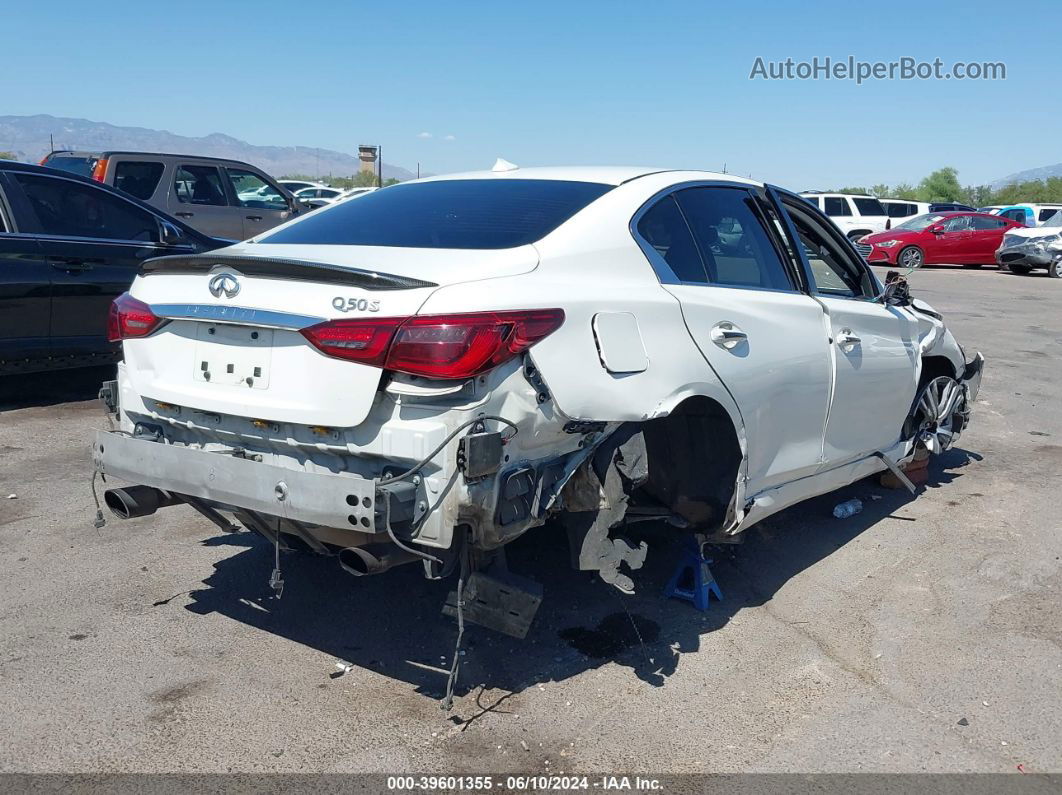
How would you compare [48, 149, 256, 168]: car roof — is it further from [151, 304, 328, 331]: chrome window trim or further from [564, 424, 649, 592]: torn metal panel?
[564, 424, 649, 592]: torn metal panel

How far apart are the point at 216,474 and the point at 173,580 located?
4.47ft

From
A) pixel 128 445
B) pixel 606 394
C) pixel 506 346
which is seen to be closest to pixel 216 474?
pixel 128 445

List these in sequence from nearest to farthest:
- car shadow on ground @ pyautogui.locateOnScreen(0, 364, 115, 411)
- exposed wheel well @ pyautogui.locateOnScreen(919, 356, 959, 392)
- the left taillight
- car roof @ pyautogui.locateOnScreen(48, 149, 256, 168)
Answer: the left taillight
exposed wheel well @ pyautogui.locateOnScreen(919, 356, 959, 392)
car shadow on ground @ pyautogui.locateOnScreen(0, 364, 115, 411)
car roof @ pyautogui.locateOnScreen(48, 149, 256, 168)

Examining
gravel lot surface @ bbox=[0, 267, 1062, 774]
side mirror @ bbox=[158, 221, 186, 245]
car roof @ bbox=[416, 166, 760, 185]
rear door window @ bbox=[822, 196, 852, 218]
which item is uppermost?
rear door window @ bbox=[822, 196, 852, 218]

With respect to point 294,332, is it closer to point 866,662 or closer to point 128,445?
point 128,445

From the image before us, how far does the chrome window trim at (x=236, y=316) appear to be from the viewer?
325 cm

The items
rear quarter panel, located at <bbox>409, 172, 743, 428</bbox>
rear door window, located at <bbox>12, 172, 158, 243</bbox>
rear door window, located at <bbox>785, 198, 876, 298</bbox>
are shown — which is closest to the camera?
rear quarter panel, located at <bbox>409, 172, 743, 428</bbox>

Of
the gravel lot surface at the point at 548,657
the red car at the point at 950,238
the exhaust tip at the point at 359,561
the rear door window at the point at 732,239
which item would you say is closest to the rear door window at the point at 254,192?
the gravel lot surface at the point at 548,657

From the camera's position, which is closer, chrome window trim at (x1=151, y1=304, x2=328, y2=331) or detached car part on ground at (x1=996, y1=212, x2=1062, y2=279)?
chrome window trim at (x1=151, y1=304, x2=328, y2=331)

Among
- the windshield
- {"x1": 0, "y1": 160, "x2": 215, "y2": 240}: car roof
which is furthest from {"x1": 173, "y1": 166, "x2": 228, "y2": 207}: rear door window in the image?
the windshield

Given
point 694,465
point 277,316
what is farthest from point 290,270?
point 694,465

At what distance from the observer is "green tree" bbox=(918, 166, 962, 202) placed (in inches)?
2589

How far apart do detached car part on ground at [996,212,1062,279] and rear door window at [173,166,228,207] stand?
19368 mm

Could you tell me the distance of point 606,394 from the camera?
135 inches
